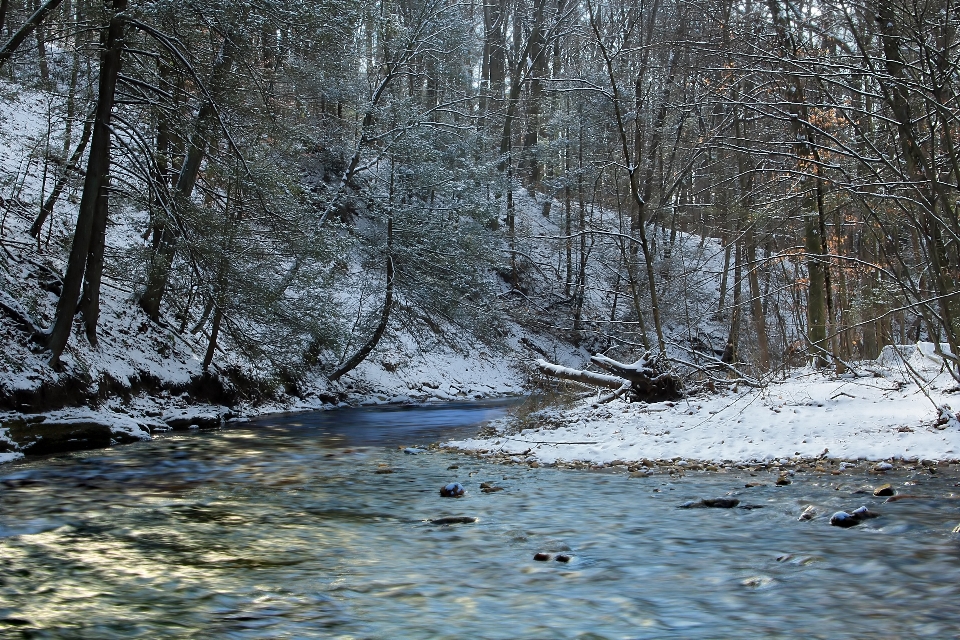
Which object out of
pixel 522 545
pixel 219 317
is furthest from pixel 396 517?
pixel 219 317

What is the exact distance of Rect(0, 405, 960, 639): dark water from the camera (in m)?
3.93

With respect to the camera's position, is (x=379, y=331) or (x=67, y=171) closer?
(x=67, y=171)

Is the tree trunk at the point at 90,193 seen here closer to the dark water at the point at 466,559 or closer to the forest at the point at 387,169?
the forest at the point at 387,169

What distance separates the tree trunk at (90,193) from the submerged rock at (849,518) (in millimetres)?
11207

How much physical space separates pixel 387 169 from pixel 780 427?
1521 centimetres

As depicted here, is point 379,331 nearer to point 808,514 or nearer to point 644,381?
point 644,381

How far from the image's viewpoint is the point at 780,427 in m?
9.53

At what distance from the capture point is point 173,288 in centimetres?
1447

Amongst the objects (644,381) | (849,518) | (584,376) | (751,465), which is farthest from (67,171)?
(849,518)

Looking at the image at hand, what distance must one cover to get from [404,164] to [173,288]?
8.78 meters

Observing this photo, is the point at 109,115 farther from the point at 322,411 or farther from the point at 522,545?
the point at 522,545

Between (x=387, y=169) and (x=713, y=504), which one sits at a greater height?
(x=387, y=169)

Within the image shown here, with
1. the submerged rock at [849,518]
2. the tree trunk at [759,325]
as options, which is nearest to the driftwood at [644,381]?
the tree trunk at [759,325]

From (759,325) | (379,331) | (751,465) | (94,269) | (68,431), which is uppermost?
(94,269)
